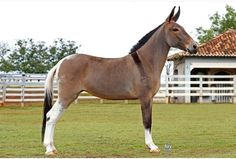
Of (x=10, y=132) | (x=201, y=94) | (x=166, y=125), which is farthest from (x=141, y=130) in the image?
(x=201, y=94)

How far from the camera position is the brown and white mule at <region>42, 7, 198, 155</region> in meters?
8.76

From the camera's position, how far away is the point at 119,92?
8.90 m

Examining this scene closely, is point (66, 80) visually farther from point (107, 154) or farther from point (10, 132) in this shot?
point (10, 132)

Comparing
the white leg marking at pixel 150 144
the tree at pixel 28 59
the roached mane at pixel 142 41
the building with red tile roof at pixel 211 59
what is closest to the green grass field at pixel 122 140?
the white leg marking at pixel 150 144

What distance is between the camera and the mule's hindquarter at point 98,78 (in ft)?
28.8

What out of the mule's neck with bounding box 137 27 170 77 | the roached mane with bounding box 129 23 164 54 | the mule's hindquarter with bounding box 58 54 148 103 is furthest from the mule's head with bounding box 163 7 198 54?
the mule's hindquarter with bounding box 58 54 148 103

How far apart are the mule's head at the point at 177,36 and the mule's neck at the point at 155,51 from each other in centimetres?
13

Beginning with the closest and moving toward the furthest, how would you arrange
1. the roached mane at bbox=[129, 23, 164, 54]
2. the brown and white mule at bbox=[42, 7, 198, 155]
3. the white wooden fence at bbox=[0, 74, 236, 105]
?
1. the brown and white mule at bbox=[42, 7, 198, 155]
2. the roached mane at bbox=[129, 23, 164, 54]
3. the white wooden fence at bbox=[0, 74, 236, 105]

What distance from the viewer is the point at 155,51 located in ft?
30.0

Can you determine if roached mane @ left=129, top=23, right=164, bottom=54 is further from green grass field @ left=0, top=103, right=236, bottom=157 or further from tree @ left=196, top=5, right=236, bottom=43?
tree @ left=196, top=5, right=236, bottom=43

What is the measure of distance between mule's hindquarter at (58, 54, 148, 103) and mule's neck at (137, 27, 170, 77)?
0.97 feet

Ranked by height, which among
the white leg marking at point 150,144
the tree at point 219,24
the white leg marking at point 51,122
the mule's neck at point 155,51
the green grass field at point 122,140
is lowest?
the green grass field at point 122,140

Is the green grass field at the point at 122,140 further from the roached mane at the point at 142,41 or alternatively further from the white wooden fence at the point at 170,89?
the white wooden fence at the point at 170,89

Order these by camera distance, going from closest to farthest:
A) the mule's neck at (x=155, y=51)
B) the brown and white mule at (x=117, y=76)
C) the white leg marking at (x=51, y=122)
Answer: the white leg marking at (x=51, y=122) → the brown and white mule at (x=117, y=76) → the mule's neck at (x=155, y=51)
